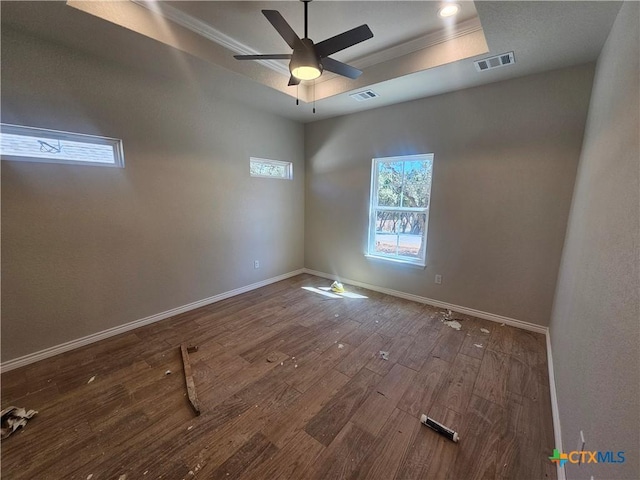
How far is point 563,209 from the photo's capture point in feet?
8.58

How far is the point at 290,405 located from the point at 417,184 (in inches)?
123

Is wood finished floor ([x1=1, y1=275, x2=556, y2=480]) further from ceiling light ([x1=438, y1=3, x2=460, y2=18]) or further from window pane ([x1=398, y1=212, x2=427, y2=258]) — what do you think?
ceiling light ([x1=438, y1=3, x2=460, y2=18])

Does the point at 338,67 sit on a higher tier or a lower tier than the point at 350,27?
lower

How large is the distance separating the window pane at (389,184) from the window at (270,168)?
1.64 meters

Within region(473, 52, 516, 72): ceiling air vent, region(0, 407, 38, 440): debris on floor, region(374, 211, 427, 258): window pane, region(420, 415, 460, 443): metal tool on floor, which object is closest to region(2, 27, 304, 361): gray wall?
region(0, 407, 38, 440): debris on floor

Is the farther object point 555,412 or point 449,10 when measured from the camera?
point 449,10

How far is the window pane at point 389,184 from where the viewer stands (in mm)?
3768

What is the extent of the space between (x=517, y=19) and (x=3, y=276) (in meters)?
4.62

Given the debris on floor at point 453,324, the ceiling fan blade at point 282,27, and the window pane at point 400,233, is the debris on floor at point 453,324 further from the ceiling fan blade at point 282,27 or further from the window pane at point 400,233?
the ceiling fan blade at point 282,27

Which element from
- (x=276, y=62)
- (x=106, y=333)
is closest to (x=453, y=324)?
(x=276, y=62)

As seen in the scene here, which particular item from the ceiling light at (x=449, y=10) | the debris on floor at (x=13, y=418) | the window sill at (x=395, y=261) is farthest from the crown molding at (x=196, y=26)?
the debris on floor at (x=13, y=418)

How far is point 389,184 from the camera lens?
3.87 m

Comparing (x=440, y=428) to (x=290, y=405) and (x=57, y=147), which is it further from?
(x=57, y=147)

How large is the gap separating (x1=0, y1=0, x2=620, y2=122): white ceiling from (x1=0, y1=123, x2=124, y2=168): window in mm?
784
